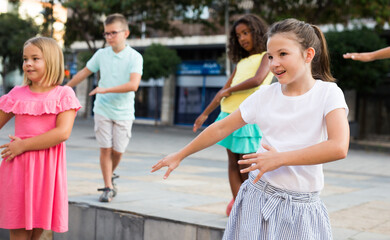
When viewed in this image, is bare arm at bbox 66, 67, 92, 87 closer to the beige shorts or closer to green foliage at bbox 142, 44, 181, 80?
the beige shorts

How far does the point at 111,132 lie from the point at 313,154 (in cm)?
346

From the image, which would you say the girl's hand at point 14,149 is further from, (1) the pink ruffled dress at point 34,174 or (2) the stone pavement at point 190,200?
(2) the stone pavement at point 190,200

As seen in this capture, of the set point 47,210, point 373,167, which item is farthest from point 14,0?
point 47,210

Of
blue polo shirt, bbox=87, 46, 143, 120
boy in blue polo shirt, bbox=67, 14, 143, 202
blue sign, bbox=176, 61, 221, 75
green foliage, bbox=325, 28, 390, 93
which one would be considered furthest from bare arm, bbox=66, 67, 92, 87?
blue sign, bbox=176, 61, 221, 75

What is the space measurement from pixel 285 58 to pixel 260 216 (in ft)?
2.37

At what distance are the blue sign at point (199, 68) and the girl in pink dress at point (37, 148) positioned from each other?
900 inches

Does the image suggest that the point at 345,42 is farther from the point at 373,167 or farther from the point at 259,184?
the point at 259,184

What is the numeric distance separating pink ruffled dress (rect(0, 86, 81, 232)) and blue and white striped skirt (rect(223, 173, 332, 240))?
1497 mm

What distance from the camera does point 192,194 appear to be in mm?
5820

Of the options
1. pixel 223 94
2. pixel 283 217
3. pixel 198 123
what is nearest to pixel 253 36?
pixel 223 94

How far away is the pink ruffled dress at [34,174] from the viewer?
3.37 meters

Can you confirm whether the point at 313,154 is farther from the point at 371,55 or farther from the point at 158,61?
the point at 158,61

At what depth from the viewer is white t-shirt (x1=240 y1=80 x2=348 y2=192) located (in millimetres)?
2303

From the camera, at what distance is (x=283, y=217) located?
7.75 feet
